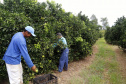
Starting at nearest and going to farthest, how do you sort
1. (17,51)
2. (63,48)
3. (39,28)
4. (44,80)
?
(17,51) < (44,80) < (39,28) < (63,48)

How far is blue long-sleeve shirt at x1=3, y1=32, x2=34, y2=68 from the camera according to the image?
2705 millimetres

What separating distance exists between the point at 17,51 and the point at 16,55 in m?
0.11

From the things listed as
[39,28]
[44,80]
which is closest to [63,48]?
[39,28]

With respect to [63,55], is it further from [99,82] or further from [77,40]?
[99,82]

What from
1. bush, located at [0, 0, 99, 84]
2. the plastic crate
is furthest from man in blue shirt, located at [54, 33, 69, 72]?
the plastic crate

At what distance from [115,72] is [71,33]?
10.4 ft

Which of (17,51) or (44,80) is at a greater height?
(17,51)

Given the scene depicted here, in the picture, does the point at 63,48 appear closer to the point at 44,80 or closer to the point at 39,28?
the point at 39,28

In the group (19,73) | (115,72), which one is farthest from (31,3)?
(115,72)

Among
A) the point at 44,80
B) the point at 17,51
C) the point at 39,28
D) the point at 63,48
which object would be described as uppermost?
the point at 39,28

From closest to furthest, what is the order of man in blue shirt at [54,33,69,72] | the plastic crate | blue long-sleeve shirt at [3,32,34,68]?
blue long-sleeve shirt at [3,32,34,68] → the plastic crate → man in blue shirt at [54,33,69,72]

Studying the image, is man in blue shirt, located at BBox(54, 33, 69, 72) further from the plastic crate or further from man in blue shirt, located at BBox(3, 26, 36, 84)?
man in blue shirt, located at BBox(3, 26, 36, 84)

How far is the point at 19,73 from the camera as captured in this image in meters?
3.09

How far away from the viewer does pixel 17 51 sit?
9.29 ft
